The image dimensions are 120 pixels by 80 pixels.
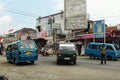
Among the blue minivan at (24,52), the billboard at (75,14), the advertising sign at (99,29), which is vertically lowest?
the blue minivan at (24,52)

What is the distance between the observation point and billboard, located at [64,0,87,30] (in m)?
47.1

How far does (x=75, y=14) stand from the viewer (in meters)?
48.1

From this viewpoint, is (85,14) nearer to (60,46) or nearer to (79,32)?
(79,32)

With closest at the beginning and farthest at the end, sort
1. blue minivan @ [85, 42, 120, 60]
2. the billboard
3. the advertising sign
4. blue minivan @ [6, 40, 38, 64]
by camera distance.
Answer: blue minivan @ [6, 40, 38, 64] → blue minivan @ [85, 42, 120, 60] → the advertising sign → the billboard

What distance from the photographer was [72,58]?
2598 cm

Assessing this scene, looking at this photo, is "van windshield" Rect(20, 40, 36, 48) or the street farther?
"van windshield" Rect(20, 40, 36, 48)

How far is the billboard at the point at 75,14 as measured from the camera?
47.1 metres

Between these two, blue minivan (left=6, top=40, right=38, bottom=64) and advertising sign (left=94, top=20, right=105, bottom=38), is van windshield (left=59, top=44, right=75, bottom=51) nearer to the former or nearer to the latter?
blue minivan (left=6, top=40, right=38, bottom=64)

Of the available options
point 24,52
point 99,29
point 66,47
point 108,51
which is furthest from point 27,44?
point 99,29

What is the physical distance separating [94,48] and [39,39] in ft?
78.1

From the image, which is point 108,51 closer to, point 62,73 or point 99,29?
point 99,29

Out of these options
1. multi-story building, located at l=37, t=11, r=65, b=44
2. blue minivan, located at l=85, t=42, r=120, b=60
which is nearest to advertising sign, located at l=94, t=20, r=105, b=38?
blue minivan, located at l=85, t=42, r=120, b=60

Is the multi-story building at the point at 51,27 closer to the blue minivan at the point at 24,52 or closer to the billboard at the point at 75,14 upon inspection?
the billboard at the point at 75,14

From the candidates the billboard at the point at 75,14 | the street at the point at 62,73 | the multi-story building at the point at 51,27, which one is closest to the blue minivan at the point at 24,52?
the street at the point at 62,73
